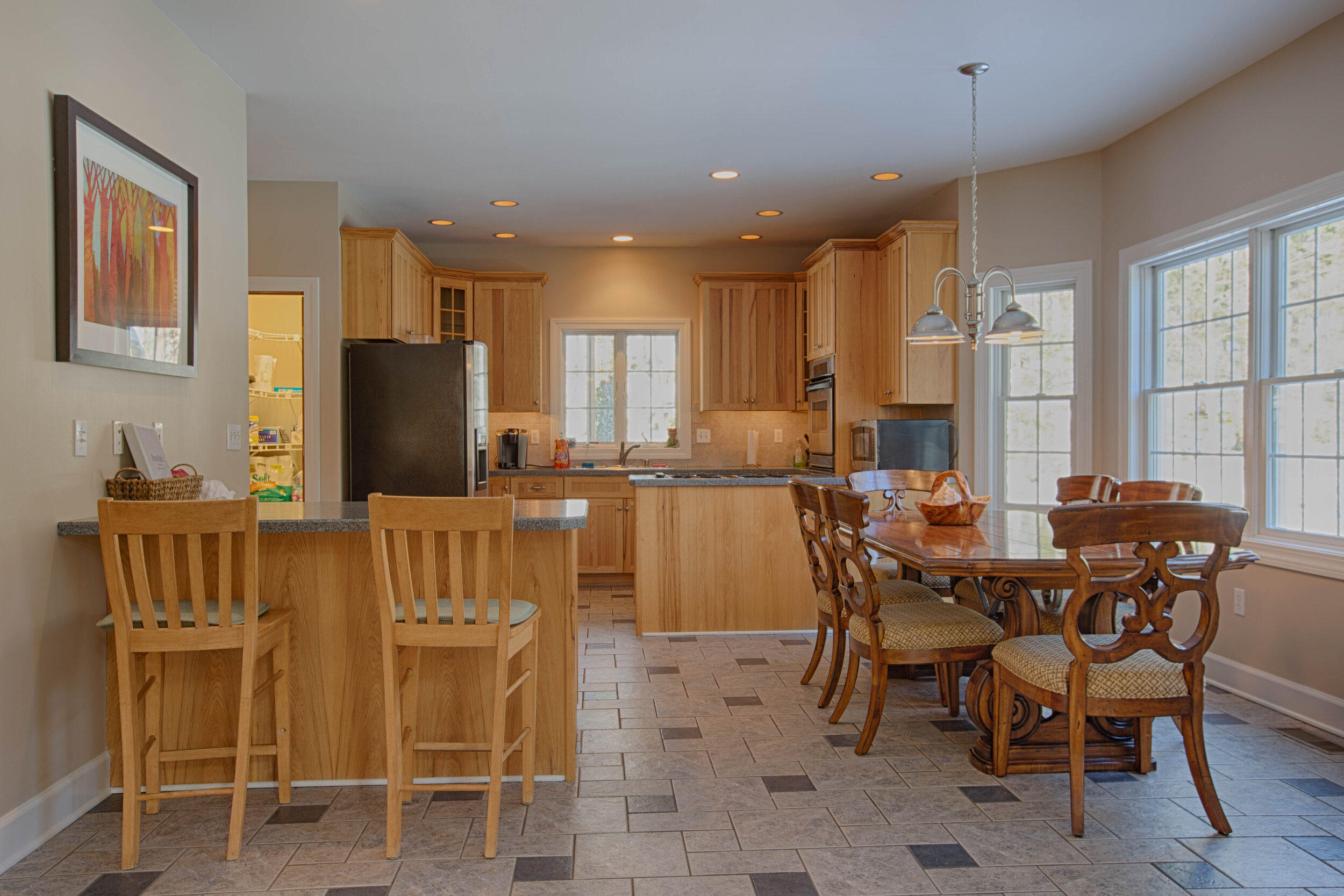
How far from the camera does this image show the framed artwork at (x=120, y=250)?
8.27 feet

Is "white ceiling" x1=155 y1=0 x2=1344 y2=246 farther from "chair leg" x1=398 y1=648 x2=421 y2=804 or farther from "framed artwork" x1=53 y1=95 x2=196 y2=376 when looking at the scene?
"chair leg" x1=398 y1=648 x2=421 y2=804

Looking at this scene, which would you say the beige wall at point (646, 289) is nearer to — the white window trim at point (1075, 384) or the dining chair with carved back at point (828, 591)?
the white window trim at point (1075, 384)

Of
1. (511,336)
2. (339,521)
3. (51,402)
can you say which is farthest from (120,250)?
(511,336)

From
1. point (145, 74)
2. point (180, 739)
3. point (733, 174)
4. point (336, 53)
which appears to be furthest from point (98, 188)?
point (733, 174)

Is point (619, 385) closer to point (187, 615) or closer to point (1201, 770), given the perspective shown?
point (187, 615)

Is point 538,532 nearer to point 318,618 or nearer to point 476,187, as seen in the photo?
point 318,618

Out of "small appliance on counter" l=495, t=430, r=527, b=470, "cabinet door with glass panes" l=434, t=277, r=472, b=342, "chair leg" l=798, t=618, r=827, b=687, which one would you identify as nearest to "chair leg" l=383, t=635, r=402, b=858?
"chair leg" l=798, t=618, r=827, b=687

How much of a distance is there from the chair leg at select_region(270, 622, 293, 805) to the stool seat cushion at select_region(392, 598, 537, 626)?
15.0 inches

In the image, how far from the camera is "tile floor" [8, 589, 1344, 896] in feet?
6.96

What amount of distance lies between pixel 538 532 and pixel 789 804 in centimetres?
112

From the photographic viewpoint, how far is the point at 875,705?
116 inches

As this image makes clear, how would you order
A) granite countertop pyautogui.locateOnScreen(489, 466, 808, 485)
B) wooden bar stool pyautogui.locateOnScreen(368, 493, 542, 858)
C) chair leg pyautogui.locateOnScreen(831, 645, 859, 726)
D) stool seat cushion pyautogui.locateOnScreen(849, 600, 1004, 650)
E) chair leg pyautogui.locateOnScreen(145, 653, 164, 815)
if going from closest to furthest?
wooden bar stool pyautogui.locateOnScreen(368, 493, 542, 858)
chair leg pyautogui.locateOnScreen(145, 653, 164, 815)
stool seat cushion pyautogui.locateOnScreen(849, 600, 1004, 650)
chair leg pyautogui.locateOnScreen(831, 645, 859, 726)
granite countertop pyautogui.locateOnScreen(489, 466, 808, 485)

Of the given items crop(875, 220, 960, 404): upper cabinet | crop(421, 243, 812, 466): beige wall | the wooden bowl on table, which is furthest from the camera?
crop(421, 243, 812, 466): beige wall

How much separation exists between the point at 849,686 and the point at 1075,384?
2.67 metres
